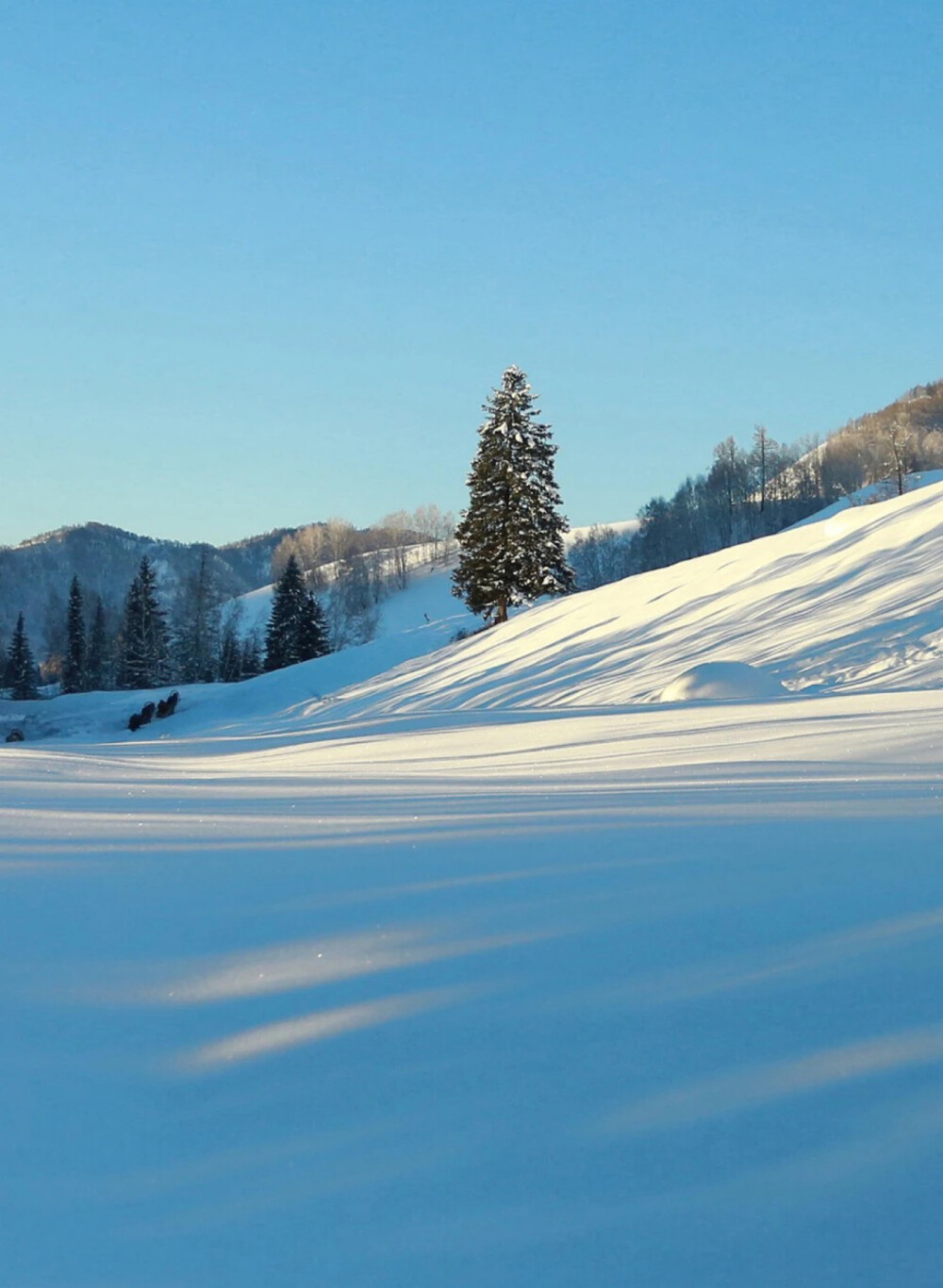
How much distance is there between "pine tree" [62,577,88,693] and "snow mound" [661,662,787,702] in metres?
55.4

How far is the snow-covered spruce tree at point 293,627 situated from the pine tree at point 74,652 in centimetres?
1725

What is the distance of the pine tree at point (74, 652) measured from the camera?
62.2 metres

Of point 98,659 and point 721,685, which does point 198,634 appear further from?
point 721,685

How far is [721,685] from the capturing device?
13328mm

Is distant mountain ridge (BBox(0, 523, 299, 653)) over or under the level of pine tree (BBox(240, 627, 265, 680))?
over

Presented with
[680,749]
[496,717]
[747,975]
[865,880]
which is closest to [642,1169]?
[747,975]

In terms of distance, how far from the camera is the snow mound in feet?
43.1

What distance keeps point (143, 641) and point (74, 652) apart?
927 centimetres

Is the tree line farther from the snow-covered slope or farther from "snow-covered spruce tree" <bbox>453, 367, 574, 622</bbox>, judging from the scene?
the snow-covered slope

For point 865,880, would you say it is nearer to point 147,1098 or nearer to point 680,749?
point 147,1098

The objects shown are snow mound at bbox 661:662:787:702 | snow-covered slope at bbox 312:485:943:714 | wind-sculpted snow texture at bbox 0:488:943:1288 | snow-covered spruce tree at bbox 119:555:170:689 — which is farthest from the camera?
snow-covered spruce tree at bbox 119:555:170:689

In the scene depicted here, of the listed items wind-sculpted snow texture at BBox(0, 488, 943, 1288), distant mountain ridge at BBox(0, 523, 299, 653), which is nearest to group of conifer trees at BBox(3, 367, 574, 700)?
wind-sculpted snow texture at BBox(0, 488, 943, 1288)

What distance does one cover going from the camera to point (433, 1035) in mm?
2006

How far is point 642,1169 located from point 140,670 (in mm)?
56457
